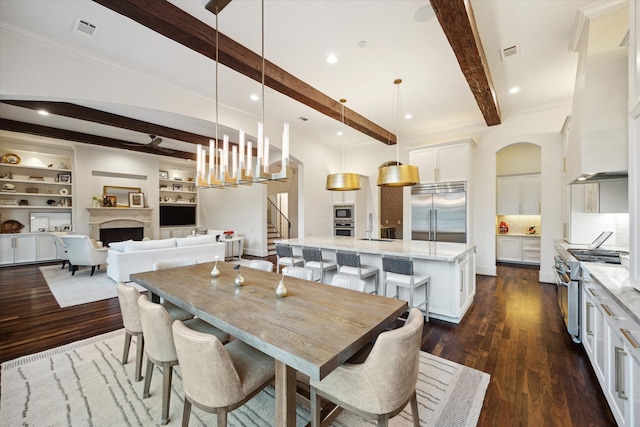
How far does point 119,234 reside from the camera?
844 centimetres

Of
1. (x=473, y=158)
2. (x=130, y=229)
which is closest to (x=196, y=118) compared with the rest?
(x=473, y=158)

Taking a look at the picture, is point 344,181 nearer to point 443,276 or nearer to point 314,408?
point 443,276

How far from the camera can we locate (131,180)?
28.6ft

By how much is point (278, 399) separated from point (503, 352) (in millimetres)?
2436

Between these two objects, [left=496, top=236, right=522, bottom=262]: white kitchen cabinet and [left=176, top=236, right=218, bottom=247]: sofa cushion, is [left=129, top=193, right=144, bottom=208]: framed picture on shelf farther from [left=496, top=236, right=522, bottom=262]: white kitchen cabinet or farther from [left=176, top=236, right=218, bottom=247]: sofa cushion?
[left=496, top=236, right=522, bottom=262]: white kitchen cabinet

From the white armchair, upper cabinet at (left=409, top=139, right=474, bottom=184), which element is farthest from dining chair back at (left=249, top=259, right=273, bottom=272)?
the white armchair

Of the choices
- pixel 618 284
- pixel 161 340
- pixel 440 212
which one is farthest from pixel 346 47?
pixel 440 212

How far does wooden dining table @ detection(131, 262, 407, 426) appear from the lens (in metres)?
1.21

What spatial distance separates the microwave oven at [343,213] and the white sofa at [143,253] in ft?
11.2

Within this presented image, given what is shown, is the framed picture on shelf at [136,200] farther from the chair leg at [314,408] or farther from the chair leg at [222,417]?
the chair leg at [314,408]

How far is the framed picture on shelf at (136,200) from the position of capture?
8.59m

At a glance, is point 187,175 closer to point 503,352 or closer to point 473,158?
point 473,158

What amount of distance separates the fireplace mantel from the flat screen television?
0.72 metres

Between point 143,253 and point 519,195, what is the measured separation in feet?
29.0
